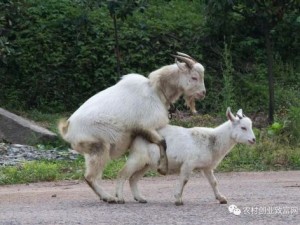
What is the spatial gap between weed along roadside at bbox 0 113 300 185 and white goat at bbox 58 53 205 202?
2.74 metres

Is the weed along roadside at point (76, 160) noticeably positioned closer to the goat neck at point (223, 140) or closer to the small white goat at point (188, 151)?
the small white goat at point (188, 151)

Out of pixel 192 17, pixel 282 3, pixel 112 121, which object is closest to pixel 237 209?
pixel 112 121

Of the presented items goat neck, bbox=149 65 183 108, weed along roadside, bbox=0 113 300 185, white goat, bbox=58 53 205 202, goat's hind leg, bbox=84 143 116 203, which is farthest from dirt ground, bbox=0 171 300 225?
goat neck, bbox=149 65 183 108

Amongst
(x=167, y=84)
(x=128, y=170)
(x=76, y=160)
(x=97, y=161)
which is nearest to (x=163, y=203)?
(x=128, y=170)

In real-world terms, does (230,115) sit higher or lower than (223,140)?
higher

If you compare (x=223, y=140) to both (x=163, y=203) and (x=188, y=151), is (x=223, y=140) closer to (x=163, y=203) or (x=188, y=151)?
(x=188, y=151)

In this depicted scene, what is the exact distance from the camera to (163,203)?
1009cm

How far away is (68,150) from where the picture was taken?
49.3 ft

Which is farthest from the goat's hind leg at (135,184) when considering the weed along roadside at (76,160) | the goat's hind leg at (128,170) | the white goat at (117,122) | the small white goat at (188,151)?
the weed along roadside at (76,160)

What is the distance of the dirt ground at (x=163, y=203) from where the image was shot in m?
8.79

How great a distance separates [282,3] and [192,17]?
442 cm

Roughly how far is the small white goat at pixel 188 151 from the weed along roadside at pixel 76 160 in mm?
2940

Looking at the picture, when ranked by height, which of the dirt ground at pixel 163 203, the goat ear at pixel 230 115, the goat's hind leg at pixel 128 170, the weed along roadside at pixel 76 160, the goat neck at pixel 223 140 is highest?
the goat ear at pixel 230 115

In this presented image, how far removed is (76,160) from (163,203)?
4.27 meters
